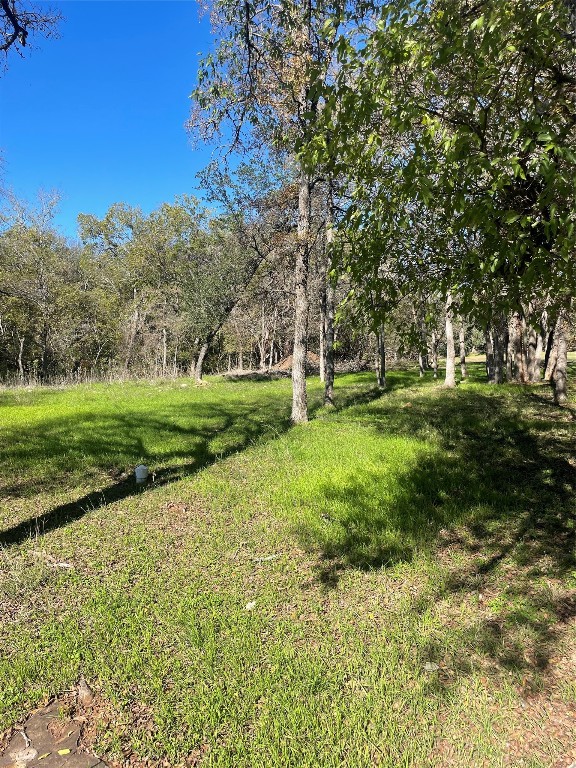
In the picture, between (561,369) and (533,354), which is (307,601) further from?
(533,354)

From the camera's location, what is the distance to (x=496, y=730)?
2.91 m

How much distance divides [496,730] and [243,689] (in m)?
1.74

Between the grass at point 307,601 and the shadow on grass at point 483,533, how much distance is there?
27mm

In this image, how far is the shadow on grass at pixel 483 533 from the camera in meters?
3.86

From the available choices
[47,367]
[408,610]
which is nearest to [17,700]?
[408,610]

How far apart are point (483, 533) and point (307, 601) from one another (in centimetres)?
260

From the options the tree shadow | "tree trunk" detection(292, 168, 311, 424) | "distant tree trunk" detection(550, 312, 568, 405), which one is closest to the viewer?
the tree shadow

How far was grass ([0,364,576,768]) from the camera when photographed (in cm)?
297

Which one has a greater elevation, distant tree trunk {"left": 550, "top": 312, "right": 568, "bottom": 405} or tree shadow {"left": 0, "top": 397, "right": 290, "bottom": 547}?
distant tree trunk {"left": 550, "top": 312, "right": 568, "bottom": 405}

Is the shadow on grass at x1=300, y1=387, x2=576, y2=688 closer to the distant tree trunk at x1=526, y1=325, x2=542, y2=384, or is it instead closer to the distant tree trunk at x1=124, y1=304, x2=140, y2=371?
the distant tree trunk at x1=526, y1=325, x2=542, y2=384

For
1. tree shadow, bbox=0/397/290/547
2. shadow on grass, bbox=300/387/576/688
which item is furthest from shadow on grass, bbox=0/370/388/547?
shadow on grass, bbox=300/387/576/688

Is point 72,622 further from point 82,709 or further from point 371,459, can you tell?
point 371,459

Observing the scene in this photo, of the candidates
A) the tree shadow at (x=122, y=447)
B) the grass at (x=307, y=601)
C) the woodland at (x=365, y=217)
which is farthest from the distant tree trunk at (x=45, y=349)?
the grass at (x=307, y=601)

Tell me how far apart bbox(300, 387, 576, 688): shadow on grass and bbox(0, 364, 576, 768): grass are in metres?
0.03
